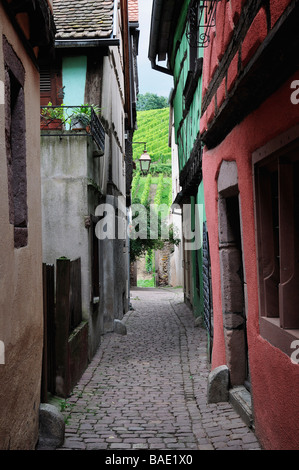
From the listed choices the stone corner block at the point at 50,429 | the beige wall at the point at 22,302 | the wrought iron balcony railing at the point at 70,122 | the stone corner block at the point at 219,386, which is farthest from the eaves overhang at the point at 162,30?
the stone corner block at the point at 50,429

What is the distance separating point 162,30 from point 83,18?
10.8ft

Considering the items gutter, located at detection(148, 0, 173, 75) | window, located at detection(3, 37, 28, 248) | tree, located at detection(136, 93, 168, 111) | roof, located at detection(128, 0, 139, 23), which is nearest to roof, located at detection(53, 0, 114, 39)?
gutter, located at detection(148, 0, 173, 75)

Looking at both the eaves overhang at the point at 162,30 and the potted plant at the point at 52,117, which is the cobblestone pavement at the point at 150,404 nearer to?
the potted plant at the point at 52,117

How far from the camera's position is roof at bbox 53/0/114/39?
9648 mm

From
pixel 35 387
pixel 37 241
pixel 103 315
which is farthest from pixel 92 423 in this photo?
pixel 103 315

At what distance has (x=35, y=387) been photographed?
430 cm

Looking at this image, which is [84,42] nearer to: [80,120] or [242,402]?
[80,120]

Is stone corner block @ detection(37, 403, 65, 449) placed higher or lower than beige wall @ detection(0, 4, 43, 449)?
lower

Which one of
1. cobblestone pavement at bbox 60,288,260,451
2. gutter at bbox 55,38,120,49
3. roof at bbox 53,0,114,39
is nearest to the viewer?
cobblestone pavement at bbox 60,288,260,451

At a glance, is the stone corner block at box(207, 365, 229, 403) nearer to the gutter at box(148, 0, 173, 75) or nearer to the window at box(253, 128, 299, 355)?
the window at box(253, 128, 299, 355)

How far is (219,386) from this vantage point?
5602mm

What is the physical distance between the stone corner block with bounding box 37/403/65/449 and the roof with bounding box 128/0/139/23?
15.8m

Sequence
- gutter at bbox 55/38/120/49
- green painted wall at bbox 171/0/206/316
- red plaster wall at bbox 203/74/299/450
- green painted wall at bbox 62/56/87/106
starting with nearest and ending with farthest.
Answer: red plaster wall at bbox 203/74/299/450 < gutter at bbox 55/38/120/49 < green painted wall at bbox 62/56/87/106 < green painted wall at bbox 171/0/206/316

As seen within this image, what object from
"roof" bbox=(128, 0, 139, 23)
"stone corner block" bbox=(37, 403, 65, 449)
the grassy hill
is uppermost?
the grassy hill
